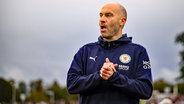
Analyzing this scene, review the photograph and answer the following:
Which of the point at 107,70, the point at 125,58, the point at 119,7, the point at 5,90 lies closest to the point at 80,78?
the point at 107,70

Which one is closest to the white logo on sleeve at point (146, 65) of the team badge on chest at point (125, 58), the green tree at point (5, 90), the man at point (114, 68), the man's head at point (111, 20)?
the man at point (114, 68)

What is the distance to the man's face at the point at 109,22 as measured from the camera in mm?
4863

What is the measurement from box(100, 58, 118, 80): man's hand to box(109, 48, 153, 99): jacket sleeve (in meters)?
0.05

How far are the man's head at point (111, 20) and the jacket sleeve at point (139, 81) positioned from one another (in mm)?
286

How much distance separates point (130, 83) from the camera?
4.73 metres

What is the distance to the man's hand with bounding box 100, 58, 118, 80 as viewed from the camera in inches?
181

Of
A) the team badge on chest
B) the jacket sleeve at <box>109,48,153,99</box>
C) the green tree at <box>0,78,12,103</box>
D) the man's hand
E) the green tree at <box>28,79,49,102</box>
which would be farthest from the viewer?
the green tree at <box>28,79,49,102</box>

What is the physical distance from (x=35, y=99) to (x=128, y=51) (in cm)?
10689

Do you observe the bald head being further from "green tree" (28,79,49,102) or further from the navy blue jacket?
"green tree" (28,79,49,102)

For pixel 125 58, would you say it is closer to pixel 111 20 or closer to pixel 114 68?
pixel 114 68

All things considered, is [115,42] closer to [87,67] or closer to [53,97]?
[87,67]

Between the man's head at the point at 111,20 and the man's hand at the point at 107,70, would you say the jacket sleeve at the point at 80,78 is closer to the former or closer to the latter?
the man's hand at the point at 107,70

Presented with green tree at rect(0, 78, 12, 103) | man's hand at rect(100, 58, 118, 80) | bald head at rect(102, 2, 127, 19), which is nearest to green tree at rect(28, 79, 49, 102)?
green tree at rect(0, 78, 12, 103)

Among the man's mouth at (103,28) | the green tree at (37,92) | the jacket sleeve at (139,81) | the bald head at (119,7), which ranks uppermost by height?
the bald head at (119,7)
